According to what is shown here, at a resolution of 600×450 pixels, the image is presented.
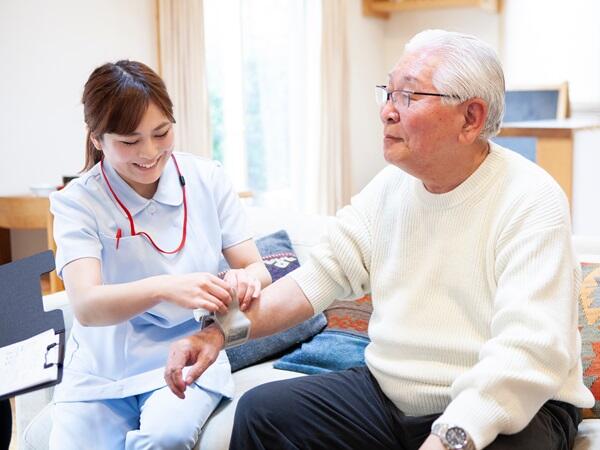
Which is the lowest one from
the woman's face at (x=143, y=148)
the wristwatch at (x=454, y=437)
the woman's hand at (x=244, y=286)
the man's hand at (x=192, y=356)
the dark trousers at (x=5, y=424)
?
the dark trousers at (x=5, y=424)

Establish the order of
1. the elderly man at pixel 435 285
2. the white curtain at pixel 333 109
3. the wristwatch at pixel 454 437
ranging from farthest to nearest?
the white curtain at pixel 333 109
the elderly man at pixel 435 285
the wristwatch at pixel 454 437

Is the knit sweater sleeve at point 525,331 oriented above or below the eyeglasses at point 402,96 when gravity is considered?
below

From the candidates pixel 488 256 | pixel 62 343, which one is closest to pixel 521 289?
pixel 488 256

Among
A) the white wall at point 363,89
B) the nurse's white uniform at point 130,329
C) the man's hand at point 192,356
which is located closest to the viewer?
the man's hand at point 192,356

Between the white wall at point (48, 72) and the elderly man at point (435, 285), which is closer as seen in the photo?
the elderly man at point (435, 285)

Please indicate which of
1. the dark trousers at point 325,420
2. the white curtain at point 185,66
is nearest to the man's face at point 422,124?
the dark trousers at point 325,420

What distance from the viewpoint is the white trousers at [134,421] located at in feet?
5.73

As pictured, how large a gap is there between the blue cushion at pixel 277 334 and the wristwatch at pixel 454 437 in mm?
917

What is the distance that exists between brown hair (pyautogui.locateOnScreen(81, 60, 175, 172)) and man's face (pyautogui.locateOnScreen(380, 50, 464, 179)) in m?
0.53

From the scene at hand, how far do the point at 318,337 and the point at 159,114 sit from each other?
0.82 m

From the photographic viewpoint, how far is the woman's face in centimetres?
180

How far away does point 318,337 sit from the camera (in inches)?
90.4

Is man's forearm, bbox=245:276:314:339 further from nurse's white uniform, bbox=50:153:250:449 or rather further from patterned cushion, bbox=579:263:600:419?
patterned cushion, bbox=579:263:600:419

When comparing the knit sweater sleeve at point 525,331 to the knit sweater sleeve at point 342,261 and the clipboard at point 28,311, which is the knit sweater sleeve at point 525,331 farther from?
the clipboard at point 28,311
